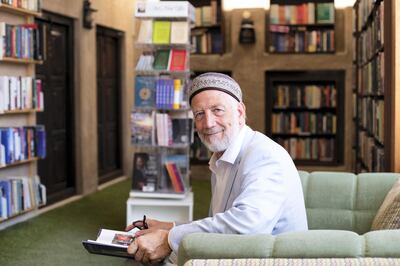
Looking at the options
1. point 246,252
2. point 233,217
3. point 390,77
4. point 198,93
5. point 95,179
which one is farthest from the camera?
point 95,179

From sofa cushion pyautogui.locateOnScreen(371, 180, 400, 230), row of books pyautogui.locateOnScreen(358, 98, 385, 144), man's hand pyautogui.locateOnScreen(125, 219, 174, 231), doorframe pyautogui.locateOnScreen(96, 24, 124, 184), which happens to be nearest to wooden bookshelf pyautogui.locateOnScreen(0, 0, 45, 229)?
doorframe pyautogui.locateOnScreen(96, 24, 124, 184)

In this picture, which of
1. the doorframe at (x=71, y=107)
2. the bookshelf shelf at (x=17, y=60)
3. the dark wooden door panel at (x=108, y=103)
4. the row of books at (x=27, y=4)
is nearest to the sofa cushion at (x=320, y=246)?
the bookshelf shelf at (x=17, y=60)

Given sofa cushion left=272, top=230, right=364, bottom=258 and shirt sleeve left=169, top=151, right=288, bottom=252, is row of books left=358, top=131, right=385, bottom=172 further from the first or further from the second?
sofa cushion left=272, top=230, right=364, bottom=258

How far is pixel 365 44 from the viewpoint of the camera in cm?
706

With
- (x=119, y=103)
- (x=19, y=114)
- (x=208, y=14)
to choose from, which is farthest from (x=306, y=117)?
(x=19, y=114)

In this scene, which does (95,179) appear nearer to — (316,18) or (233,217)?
(316,18)

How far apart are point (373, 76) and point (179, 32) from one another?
5.85 feet

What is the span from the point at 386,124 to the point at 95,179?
4.85 metres

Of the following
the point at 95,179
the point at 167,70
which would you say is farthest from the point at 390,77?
the point at 95,179

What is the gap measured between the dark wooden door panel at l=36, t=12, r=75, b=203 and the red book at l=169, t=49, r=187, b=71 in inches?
76.4

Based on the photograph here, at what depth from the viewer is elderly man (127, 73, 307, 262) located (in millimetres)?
2203

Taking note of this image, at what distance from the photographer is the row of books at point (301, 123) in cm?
1032

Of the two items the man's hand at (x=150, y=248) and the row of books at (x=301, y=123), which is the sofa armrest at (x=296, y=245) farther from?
the row of books at (x=301, y=123)

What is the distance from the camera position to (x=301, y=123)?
10414mm
